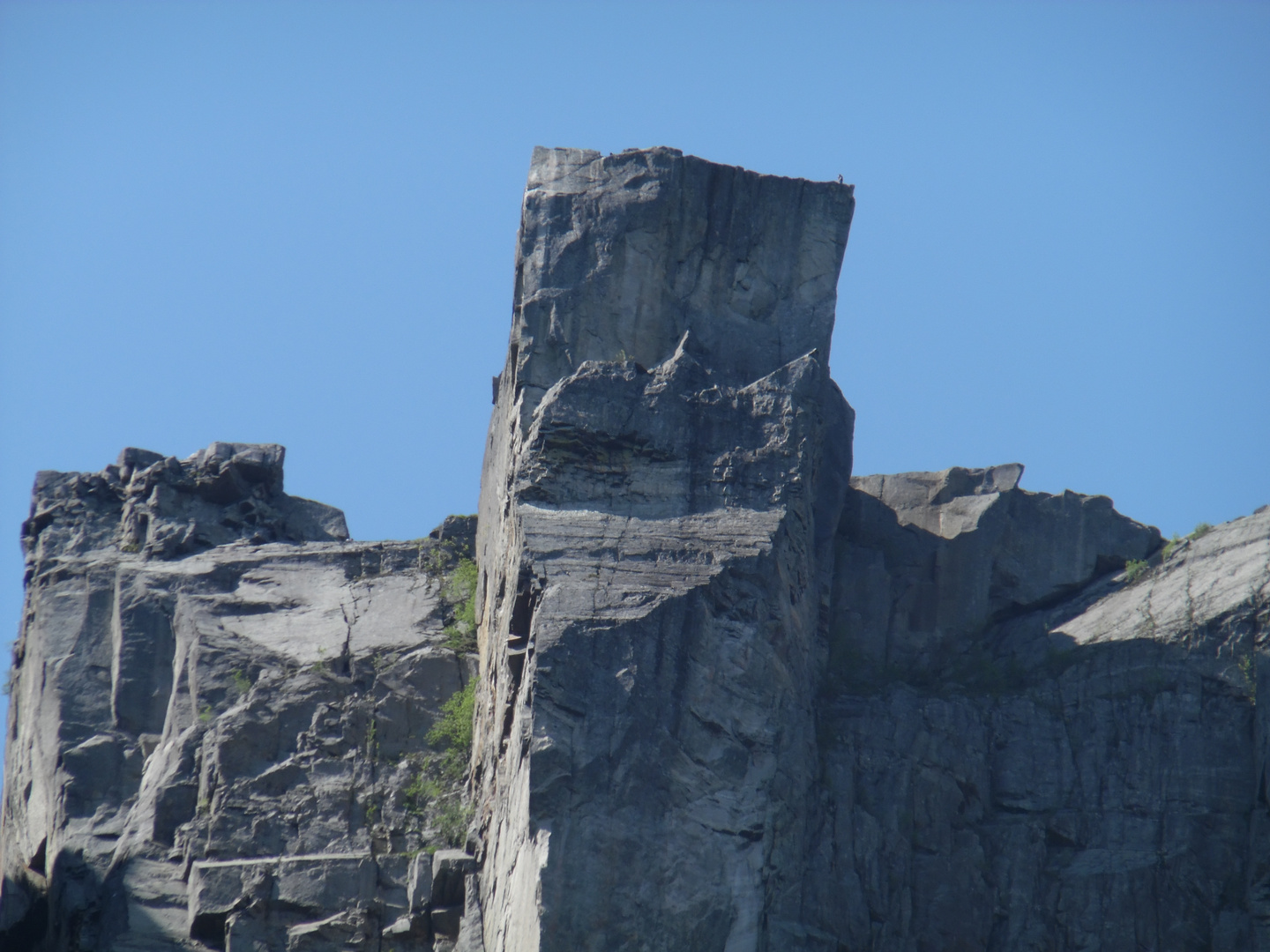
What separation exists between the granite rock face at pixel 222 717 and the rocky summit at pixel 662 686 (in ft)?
0.26

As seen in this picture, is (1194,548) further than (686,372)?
Yes

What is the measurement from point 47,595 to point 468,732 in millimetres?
9793

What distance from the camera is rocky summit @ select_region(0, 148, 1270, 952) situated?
1204 inches

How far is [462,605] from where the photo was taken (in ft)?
127

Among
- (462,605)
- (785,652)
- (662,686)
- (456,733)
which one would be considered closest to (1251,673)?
(785,652)

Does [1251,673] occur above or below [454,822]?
above

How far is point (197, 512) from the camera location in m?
41.4

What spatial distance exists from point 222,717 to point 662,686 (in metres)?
9.58

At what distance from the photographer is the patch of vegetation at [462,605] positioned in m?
37.7

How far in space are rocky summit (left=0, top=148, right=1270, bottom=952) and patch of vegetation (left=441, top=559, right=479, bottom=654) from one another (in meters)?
0.08

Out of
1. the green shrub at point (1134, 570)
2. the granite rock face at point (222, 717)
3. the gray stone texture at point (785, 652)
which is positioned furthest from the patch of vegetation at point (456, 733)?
the green shrub at point (1134, 570)

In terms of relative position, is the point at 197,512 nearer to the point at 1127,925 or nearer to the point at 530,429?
the point at 530,429

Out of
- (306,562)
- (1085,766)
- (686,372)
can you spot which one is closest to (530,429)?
(686,372)

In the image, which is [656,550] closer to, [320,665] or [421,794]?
[421,794]
